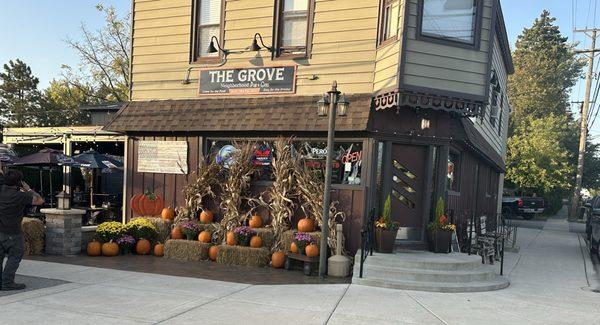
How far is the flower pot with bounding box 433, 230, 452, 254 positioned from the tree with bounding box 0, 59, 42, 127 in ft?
111

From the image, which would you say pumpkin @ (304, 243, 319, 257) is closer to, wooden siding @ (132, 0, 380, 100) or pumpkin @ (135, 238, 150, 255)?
wooden siding @ (132, 0, 380, 100)

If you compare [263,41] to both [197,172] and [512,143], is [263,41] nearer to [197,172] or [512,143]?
[197,172]

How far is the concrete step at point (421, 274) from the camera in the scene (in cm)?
720

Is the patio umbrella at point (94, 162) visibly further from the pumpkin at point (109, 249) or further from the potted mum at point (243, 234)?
the potted mum at point (243, 234)

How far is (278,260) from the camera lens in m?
8.26

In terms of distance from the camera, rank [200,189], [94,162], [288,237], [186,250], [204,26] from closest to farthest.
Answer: [288,237], [186,250], [200,189], [204,26], [94,162]

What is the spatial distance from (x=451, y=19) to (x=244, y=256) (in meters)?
5.63

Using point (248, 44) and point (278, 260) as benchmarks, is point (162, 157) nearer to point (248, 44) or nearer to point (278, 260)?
point (248, 44)

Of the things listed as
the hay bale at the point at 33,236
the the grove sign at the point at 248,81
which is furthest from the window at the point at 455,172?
the hay bale at the point at 33,236

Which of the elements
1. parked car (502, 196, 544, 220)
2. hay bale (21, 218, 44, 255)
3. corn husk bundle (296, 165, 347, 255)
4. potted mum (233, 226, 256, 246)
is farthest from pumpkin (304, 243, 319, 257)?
parked car (502, 196, 544, 220)

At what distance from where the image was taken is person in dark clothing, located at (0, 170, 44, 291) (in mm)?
6023

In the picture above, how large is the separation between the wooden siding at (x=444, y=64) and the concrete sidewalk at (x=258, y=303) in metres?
3.44

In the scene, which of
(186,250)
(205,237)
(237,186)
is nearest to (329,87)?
(237,186)

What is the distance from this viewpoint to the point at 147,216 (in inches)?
398
